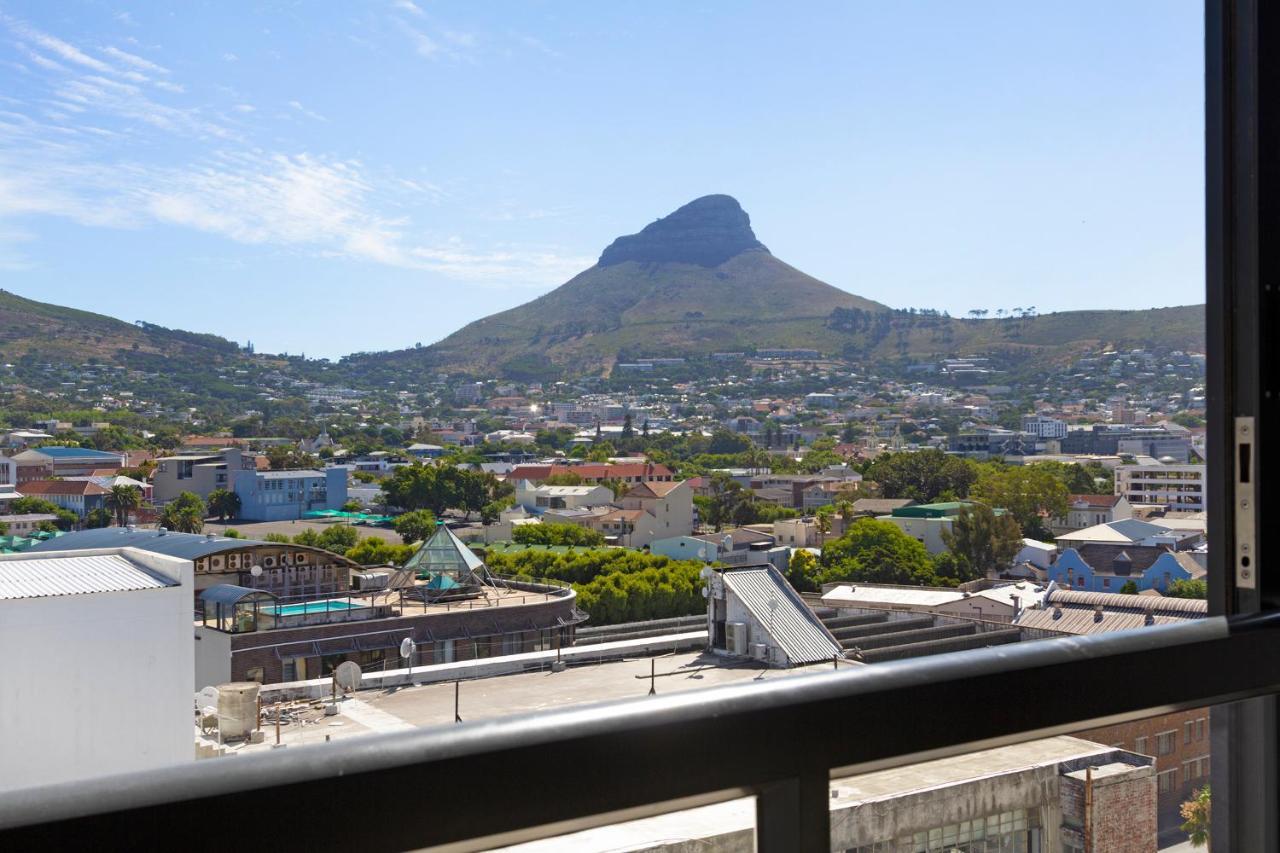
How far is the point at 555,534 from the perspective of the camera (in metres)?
1.34

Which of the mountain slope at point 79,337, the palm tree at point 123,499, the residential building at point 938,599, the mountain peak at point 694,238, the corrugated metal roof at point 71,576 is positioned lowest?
the residential building at point 938,599

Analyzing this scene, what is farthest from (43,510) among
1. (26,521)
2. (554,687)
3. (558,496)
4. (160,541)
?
(558,496)

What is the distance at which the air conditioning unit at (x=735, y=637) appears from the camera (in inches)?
47.2

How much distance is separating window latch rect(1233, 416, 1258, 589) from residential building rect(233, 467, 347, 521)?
0.91 meters

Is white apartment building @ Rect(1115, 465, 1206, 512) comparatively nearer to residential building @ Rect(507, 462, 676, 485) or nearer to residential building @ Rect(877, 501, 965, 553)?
residential building @ Rect(877, 501, 965, 553)

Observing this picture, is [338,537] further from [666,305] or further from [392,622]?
[666,305]

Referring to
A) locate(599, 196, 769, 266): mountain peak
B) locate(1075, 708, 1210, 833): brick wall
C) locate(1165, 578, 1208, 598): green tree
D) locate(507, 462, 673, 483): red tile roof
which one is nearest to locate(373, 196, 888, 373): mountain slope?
locate(599, 196, 769, 266): mountain peak

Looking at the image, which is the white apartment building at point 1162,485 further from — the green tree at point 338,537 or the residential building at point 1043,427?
the green tree at point 338,537

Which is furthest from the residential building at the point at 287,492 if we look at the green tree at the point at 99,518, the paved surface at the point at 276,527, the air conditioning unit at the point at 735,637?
the air conditioning unit at the point at 735,637

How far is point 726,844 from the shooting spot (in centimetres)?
65

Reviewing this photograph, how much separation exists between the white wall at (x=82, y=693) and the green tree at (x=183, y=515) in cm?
18

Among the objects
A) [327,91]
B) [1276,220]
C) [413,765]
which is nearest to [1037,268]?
[1276,220]

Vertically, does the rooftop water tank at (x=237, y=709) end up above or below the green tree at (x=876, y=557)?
below

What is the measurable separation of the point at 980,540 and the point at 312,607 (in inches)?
31.4
